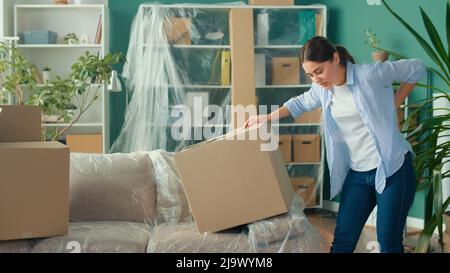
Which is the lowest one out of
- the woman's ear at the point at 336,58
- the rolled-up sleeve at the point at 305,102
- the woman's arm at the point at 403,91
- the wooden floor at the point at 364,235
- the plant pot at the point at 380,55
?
the wooden floor at the point at 364,235

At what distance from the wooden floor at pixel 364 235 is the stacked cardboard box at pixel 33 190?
1.74 m

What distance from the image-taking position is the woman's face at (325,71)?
228cm

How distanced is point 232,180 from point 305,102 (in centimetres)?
46

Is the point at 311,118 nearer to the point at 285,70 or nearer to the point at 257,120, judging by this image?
the point at 285,70

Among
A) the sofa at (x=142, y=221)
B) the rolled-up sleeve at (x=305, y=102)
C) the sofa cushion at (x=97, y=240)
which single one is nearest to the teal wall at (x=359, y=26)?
the rolled-up sleeve at (x=305, y=102)

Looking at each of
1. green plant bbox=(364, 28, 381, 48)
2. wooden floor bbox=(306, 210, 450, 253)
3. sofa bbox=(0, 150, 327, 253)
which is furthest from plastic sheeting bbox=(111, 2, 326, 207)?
sofa bbox=(0, 150, 327, 253)

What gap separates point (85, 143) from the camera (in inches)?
205

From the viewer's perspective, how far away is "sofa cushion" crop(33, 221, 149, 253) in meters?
2.40

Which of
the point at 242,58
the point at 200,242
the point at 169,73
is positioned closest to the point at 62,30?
the point at 169,73

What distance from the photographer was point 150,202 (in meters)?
2.91

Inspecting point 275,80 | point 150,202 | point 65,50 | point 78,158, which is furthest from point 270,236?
point 65,50

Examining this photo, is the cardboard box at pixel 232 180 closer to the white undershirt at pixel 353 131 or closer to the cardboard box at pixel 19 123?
the white undershirt at pixel 353 131

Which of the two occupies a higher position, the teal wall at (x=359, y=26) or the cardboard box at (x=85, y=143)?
the teal wall at (x=359, y=26)
